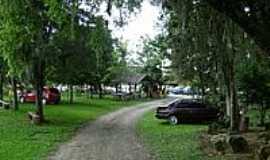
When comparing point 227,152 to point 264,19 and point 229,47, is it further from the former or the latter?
point 264,19

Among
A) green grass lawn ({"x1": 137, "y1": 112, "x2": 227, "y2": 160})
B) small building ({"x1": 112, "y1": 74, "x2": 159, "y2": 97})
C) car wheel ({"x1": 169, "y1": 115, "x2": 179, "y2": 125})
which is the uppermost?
small building ({"x1": 112, "y1": 74, "x2": 159, "y2": 97})

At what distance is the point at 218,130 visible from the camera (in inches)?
991

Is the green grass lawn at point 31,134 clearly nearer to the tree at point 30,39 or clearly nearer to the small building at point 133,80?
the tree at point 30,39

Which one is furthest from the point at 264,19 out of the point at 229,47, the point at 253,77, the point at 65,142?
the point at 253,77

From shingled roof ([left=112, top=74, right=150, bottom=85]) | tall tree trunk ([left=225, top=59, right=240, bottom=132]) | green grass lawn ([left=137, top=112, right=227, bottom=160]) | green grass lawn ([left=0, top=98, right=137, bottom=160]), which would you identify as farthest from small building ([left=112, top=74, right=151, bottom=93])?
tall tree trunk ([left=225, top=59, right=240, bottom=132])

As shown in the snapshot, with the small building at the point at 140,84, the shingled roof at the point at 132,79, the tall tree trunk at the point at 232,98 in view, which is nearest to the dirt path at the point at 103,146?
A: the tall tree trunk at the point at 232,98

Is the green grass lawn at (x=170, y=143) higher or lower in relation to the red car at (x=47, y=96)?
lower

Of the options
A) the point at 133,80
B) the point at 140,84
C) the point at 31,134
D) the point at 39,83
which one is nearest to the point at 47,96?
the point at 39,83

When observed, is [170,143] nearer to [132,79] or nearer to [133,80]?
[133,80]

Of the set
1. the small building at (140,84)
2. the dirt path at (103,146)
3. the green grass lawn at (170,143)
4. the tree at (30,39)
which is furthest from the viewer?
the small building at (140,84)

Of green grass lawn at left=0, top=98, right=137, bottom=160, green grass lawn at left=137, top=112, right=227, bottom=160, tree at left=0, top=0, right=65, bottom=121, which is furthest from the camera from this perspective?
tree at left=0, top=0, right=65, bottom=121

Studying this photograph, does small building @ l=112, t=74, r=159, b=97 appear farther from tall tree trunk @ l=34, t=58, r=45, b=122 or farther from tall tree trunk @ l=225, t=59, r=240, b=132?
tall tree trunk @ l=225, t=59, r=240, b=132

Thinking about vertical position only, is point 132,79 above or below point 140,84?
above

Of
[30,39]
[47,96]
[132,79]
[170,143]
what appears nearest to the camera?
[170,143]
